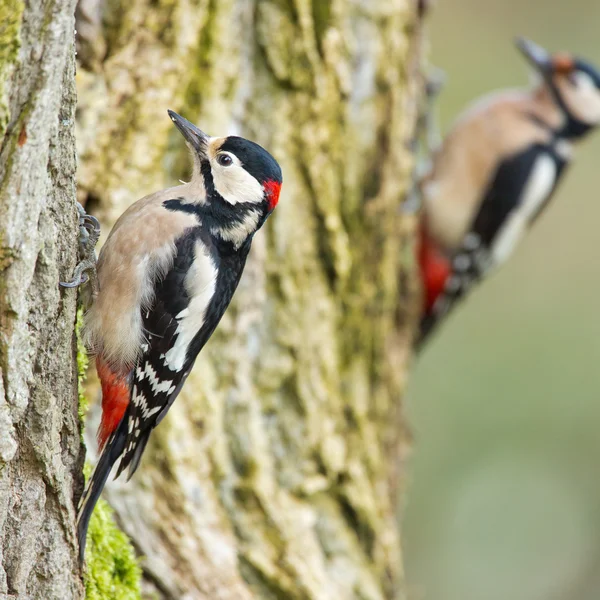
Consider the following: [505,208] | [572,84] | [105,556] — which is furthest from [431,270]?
[105,556]

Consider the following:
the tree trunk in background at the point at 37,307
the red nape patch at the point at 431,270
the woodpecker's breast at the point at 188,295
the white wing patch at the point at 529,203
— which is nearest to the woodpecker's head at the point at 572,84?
the white wing patch at the point at 529,203

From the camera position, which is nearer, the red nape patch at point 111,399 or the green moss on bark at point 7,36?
the green moss on bark at point 7,36

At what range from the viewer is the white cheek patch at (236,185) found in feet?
7.76

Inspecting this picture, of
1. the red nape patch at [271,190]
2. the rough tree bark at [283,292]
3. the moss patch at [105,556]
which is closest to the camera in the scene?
the moss patch at [105,556]

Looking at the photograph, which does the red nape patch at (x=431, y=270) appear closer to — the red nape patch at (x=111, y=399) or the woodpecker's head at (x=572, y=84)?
the woodpecker's head at (x=572, y=84)

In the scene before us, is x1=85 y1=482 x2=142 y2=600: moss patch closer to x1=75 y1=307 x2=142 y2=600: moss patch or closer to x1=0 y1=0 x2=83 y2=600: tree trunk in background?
x1=75 y1=307 x2=142 y2=600: moss patch

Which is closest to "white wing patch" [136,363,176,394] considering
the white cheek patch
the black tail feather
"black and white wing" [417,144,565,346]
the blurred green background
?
the black tail feather

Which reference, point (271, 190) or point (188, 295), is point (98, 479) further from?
point (271, 190)

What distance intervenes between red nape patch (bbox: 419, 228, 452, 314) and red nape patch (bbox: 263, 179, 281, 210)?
5.75ft

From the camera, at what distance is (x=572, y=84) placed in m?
4.79

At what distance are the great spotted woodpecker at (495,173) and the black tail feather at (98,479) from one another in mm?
2091

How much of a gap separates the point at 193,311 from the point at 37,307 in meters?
0.64

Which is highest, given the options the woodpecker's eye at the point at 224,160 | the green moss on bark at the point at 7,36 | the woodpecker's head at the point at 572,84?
the woodpecker's head at the point at 572,84

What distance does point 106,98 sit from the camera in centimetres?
250
